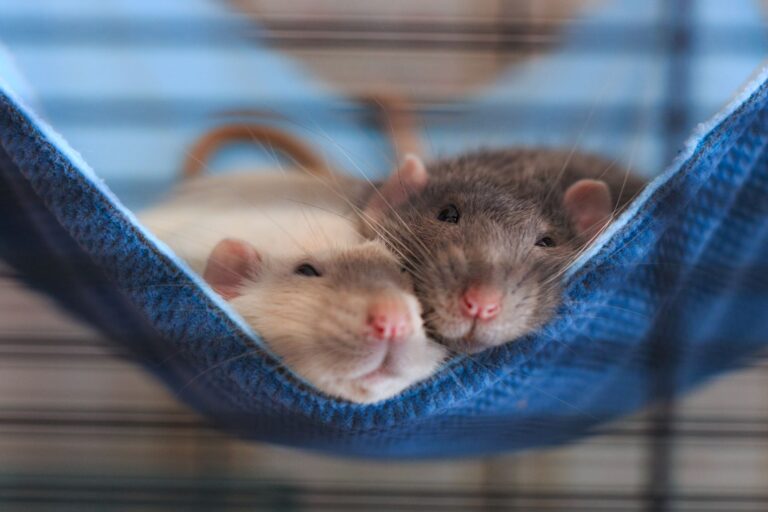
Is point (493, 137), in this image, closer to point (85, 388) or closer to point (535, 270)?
point (535, 270)

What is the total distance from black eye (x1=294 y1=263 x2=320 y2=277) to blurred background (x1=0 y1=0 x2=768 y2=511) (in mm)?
302

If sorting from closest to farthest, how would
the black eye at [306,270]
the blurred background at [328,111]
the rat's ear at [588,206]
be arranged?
the black eye at [306,270]
the rat's ear at [588,206]
the blurred background at [328,111]

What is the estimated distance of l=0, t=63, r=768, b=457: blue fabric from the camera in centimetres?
62

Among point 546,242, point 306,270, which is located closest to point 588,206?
point 546,242

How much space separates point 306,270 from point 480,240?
0.18 m

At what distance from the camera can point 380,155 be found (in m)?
1.20

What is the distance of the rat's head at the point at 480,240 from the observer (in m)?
0.64

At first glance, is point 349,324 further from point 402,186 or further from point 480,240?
point 402,186

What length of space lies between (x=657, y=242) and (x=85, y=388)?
128 cm

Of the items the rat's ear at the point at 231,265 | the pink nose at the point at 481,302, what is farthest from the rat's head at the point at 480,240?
the rat's ear at the point at 231,265

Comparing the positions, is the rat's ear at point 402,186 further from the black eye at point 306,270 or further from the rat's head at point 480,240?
the black eye at point 306,270

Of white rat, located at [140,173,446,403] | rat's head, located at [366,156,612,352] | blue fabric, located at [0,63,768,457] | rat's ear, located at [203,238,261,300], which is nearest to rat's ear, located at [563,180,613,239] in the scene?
rat's head, located at [366,156,612,352]

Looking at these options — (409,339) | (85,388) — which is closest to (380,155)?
(409,339)

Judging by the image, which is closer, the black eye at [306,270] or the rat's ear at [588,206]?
the black eye at [306,270]
